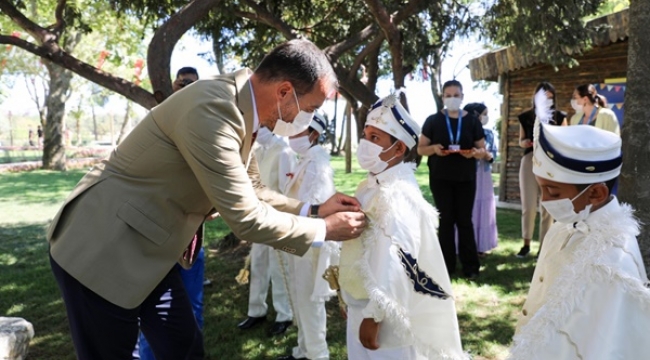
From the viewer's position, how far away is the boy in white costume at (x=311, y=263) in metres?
4.29

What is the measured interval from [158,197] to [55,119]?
2481cm

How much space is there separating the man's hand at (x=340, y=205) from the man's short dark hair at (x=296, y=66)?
0.67 m

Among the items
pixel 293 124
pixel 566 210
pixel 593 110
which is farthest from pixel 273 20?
pixel 566 210

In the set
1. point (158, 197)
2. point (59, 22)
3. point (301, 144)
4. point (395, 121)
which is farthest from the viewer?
point (59, 22)

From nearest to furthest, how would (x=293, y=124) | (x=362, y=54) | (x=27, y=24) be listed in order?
(x=293, y=124) < (x=27, y=24) < (x=362, y=54)

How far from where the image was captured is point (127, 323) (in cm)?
262

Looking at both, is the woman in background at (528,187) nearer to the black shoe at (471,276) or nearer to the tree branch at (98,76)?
the black shoe at (471,276)

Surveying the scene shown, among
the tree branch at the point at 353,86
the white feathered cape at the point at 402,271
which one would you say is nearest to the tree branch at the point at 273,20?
the tree branch at the point at 353,86

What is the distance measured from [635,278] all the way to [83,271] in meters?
2.21

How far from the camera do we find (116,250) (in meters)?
2.47

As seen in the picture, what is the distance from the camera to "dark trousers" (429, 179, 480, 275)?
6523 mm

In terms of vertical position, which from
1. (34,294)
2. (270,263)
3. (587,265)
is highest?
(587,265)

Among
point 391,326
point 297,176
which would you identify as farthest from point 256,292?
point 391,326

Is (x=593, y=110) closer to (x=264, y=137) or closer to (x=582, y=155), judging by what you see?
(x=264, y=137)
